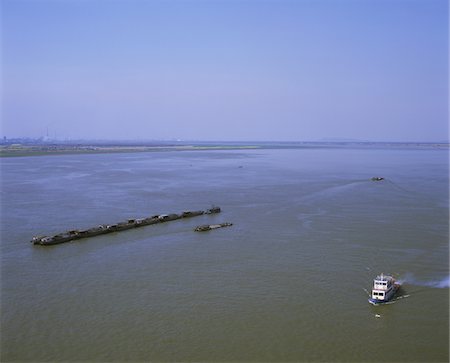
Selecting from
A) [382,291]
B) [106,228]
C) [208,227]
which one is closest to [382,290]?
[382,291]

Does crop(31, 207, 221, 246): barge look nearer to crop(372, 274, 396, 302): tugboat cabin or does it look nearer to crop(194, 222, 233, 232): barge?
crop(194, 222, 233, 232): barge

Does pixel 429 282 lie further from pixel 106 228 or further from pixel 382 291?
pixel 106 228

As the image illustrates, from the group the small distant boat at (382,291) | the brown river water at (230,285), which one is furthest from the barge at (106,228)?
the small distant boat at (382,291)

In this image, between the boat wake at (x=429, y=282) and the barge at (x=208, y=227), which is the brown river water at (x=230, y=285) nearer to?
the boat wake at (x=429, y=282)

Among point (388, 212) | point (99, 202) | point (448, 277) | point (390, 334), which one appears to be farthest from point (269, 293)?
point (99, 202)

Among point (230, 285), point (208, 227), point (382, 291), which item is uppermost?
point (208, 227)

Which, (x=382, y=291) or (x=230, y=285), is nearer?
(x=382, y=291)

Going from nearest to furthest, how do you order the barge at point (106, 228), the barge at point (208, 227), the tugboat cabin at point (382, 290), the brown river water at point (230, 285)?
1. the brown river water at point (230, 285)
2. the tugboat cabin at point (382, 290)
3. the barge at point (106, 228)
4. the barge at point (208, 227)

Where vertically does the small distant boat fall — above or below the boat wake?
above

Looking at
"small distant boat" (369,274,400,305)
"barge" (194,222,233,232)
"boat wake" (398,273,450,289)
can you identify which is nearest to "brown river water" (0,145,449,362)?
"boat wake" (398,273,450,289)
